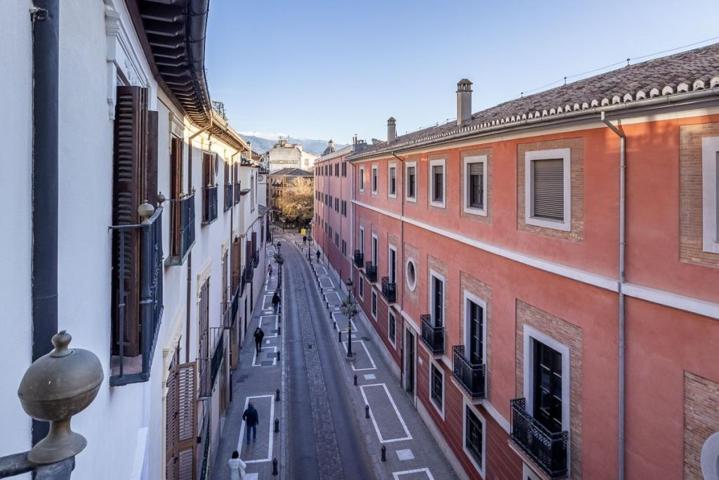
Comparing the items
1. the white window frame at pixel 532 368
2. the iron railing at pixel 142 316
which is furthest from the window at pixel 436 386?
the iron railing at pixel 142 316

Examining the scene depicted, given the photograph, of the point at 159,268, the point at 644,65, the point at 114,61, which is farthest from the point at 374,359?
the point at 114,61

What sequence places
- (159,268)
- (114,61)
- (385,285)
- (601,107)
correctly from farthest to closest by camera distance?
(385,285) → (601,107) → (159,268) → (114,61)

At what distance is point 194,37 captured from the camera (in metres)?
4.74

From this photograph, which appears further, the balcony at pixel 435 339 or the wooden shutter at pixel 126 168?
the balcony at pixel 435 339

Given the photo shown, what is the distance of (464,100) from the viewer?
15055 mm

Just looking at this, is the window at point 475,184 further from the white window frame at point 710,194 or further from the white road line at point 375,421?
the white road line at point 375,421

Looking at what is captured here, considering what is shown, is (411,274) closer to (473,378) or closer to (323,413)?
(323,413)

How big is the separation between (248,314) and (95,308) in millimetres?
22627

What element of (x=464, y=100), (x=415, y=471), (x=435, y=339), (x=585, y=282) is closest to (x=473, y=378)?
(x=435, y=339)

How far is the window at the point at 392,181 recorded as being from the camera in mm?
19547

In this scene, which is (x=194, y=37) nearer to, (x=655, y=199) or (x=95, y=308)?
(x=95, y=308)

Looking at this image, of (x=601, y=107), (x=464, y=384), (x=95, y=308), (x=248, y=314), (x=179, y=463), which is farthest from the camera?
(x=248, y=314)

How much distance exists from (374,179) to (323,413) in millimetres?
11802

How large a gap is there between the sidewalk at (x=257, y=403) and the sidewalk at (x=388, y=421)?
116 inches
